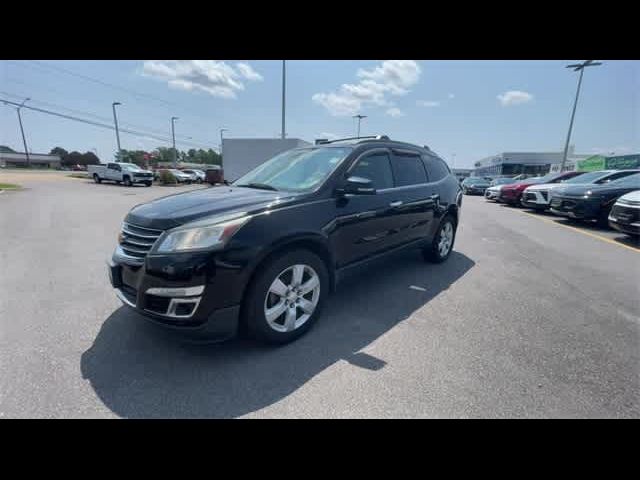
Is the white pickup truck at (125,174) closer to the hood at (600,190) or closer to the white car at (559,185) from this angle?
the white car at (559,185)

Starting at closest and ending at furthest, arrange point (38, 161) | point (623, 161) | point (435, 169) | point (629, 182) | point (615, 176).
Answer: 1. point (435, 169)
2. point (629, 182)
3. point (615, 176)
4. point (623, 161)
5. point (38, 161)

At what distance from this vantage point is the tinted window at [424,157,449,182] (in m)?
4.68

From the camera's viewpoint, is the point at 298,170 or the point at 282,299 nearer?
the point at 282,299

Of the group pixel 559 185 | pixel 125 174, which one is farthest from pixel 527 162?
pixel 125 174

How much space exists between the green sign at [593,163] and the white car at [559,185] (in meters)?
29.4

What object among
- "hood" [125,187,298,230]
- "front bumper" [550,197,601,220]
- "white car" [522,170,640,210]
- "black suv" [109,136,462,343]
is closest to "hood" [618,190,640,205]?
"front bumper" [550,197,601,220]

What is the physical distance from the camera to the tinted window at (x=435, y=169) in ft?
15.4

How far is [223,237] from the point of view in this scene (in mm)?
2229

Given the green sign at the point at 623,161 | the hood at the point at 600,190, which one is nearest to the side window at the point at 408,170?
the hood at the point at 600,190

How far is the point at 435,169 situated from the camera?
4844 millimetres

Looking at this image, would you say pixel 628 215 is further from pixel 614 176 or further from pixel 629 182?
pixel 614 176

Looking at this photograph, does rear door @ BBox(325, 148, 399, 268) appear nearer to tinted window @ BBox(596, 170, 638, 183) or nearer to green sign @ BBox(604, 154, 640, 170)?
tinted window @ BBox(596, 170, 638, 183)

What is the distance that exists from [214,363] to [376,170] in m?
2.67
